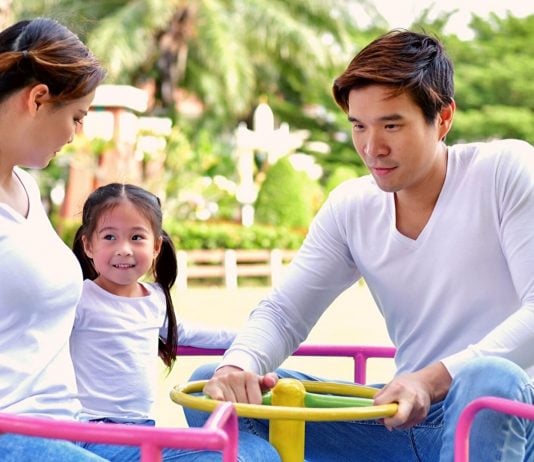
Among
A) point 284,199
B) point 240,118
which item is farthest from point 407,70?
point 240,118

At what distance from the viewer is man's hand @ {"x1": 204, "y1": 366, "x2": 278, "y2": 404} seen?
2475mm

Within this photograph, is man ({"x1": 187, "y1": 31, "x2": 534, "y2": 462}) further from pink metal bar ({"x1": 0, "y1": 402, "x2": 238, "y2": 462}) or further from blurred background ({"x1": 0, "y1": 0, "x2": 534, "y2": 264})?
blurred background ({"x1": 0, "y1": 0, "x2": 534, "y2": 264})

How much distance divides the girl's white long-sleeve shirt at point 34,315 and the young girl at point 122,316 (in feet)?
1.25

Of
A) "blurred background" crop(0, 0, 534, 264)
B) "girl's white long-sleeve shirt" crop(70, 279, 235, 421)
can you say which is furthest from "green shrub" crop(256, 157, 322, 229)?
"girl's white long-sleeve shirt" crop(70, 279, 235, 421)

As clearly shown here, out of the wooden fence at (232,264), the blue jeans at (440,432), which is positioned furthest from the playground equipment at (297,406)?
the wooden fence at (232,264)

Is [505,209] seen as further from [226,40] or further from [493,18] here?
[493,18]

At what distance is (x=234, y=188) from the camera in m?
19.8

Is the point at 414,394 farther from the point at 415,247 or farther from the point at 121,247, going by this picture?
the point at 121,247

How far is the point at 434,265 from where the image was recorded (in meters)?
2.71

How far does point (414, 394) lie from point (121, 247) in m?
0.86

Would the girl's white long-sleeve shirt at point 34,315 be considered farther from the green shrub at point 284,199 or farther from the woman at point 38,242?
the green shrub at point 284,199

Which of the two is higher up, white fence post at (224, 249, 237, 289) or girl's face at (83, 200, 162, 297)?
girl's face at (83, 200, 162, 297)

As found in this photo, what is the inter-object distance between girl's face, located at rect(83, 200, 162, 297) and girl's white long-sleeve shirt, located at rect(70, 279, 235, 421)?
0.04m

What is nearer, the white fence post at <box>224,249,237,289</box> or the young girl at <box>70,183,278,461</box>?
the young girl at <box>70,183,278,461</box>
